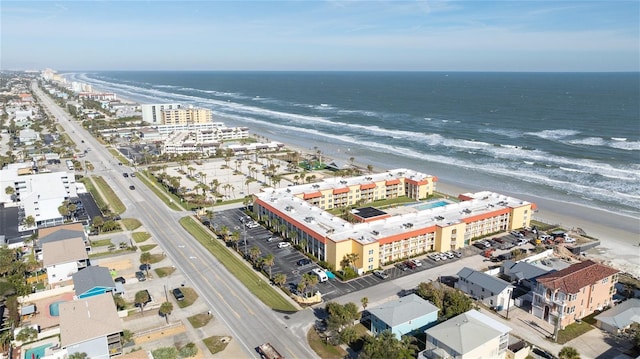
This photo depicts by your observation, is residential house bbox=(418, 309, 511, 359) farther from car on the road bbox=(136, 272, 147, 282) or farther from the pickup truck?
car on the road bbox=(136, 272, 147, 282)

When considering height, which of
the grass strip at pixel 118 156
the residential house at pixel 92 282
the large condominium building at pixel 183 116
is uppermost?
the large condominium building at pixel 183 116

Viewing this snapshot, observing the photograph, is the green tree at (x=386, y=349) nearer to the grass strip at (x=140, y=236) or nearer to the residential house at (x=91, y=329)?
the residential house at (x=91, y=329)

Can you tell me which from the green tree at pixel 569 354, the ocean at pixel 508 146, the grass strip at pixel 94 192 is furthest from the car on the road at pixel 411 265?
Answer: the grass strip at pixel 94 192

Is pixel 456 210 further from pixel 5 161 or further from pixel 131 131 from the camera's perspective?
pixel 131 131

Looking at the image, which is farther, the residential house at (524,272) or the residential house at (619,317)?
the residential house at (524,272)

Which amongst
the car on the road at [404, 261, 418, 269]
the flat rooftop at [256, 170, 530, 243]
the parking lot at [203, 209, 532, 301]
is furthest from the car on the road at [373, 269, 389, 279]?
the car on the road at [404, 261, 418, 269]

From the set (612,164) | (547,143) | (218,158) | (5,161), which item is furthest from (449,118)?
(5,161)
